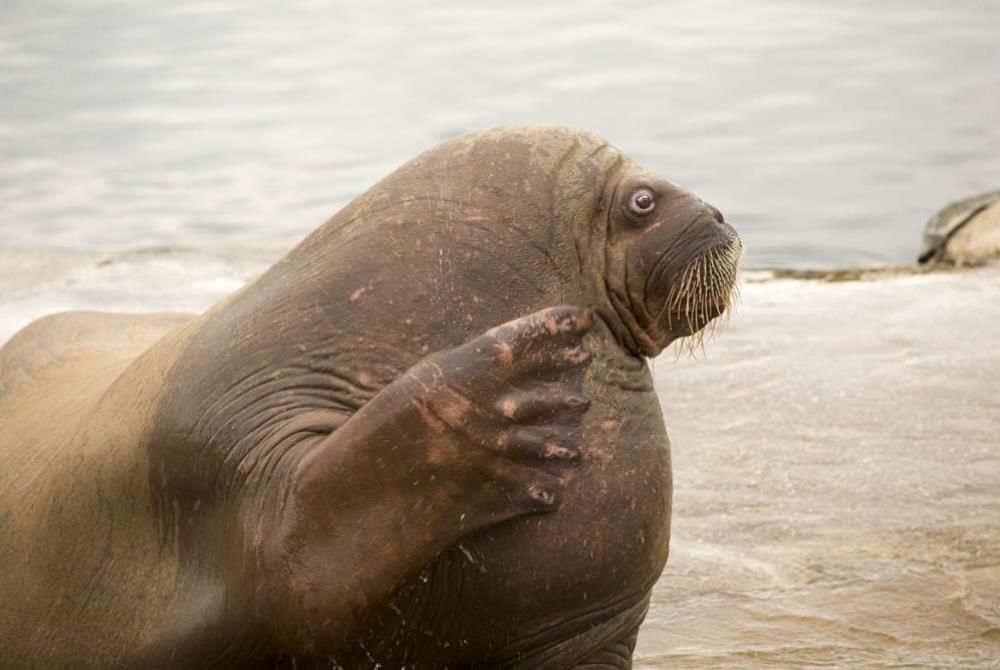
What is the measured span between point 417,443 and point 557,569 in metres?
0.57

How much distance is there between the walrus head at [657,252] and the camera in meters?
4.41

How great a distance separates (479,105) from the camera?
17.0 m

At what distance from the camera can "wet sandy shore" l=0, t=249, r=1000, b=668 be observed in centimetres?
559

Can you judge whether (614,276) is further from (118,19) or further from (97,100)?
(118,19)

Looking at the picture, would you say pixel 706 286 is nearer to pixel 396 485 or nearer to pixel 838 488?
pixel 396 485

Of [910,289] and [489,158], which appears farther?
[910,289]

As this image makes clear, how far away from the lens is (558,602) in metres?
4.22

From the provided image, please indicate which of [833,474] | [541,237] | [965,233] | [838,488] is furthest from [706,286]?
[965,233]

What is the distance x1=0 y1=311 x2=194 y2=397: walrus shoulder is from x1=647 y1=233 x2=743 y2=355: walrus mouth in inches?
73.3

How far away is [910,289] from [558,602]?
5.86 m

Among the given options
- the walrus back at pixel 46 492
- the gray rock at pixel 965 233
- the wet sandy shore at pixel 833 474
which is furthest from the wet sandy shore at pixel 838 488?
the walrus back at pixel 46 492

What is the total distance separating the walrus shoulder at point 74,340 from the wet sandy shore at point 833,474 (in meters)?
1.98

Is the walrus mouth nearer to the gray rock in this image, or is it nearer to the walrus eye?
the walrus eye

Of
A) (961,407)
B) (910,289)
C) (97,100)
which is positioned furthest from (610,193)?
(97,100)
